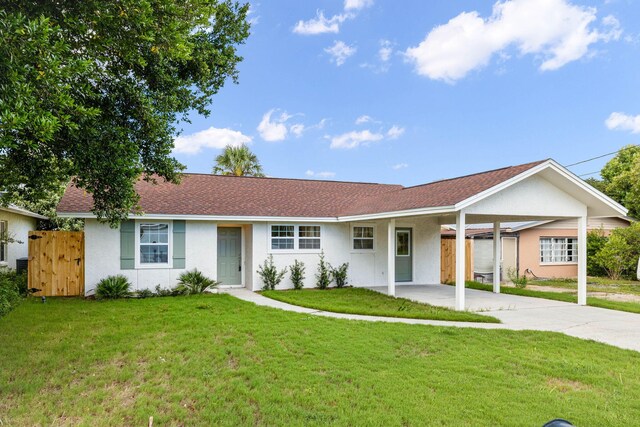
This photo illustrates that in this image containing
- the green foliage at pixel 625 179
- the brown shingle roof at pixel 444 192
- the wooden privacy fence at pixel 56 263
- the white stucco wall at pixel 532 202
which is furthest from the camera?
the green foliage at pixel 625 179

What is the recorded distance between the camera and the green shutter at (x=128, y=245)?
12.6 meters

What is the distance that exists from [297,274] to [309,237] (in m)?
1.48

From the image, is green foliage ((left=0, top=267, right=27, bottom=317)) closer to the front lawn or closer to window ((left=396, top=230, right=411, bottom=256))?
the front lawn

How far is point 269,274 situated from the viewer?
14.1 meters

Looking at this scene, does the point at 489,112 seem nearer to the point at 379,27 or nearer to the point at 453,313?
the point at 379,27

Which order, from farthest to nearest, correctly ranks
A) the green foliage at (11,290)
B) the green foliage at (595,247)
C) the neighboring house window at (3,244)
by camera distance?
the green foliage at (595,247) → the neighboring house window at (3,244) → the green foliage at (11,290)

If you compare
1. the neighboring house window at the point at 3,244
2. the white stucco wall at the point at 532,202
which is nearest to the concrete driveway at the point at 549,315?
the white stucco wall at the point at 532,202

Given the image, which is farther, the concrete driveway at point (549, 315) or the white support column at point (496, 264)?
the white support column at point (496, 264)

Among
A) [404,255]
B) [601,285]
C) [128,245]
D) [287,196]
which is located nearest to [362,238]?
[404,255]

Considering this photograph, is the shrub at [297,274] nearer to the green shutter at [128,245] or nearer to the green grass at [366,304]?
the green grass at [366,304]

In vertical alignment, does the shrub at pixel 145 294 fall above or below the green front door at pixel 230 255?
below

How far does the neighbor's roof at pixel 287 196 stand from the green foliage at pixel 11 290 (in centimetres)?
253

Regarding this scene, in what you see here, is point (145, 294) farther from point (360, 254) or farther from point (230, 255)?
point (360, 254)

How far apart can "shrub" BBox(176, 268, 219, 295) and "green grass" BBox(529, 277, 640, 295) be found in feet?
48.5
